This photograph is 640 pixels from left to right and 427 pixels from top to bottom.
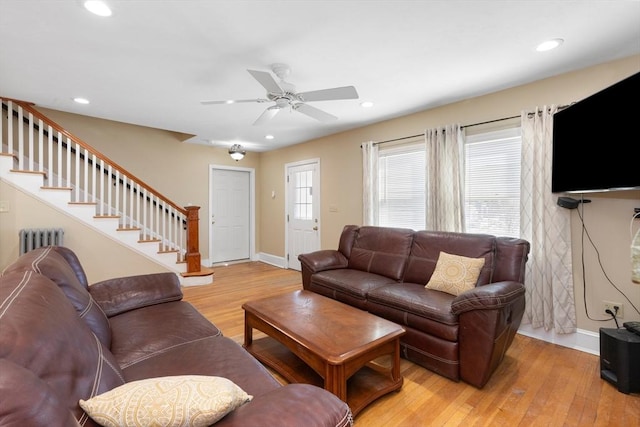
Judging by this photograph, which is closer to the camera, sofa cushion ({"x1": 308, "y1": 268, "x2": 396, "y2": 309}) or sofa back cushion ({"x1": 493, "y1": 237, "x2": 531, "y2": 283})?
sofa back cushion ({"x1": 493, "y1": 237, "x2": 531, "y2": 283})

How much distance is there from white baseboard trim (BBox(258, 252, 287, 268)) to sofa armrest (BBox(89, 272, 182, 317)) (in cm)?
360

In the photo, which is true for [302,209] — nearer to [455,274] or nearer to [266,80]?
[455,274]

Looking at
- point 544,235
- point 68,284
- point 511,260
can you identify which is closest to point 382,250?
point 511,260

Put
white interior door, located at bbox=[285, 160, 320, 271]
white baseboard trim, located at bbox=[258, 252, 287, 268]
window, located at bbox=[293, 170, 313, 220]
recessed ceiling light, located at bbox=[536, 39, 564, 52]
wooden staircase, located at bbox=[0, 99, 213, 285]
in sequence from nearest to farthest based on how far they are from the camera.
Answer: recessed ceiling light, located at bbox=[536, 39, 564, 52], wooden staircase, located at bbox=[0, 99, 213, 285], white interior door, located at bbox=[285, 160, 320, 271], window, located at bbox=[293, 170, 313, 220], white baseboard trim, located at bbox=[258, 252, 287, 268]

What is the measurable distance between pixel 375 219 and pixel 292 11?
2.92 meters

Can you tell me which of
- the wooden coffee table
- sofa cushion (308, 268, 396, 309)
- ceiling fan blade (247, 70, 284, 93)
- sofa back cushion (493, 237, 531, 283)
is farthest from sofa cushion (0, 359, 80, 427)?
sofa back cushion (493, 237, 531, 283)

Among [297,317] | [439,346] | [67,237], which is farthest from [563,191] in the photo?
[67,237]

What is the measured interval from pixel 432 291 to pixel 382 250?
0.90 metres

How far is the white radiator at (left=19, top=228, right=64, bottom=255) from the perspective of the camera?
342 cm

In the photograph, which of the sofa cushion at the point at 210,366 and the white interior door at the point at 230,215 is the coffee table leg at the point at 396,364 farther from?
the white interior door at the point at 230,215

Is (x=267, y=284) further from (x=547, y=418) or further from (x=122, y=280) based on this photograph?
(x=547, y=418)

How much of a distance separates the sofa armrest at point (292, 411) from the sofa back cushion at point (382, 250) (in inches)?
91.3

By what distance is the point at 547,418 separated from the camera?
175 centimetres

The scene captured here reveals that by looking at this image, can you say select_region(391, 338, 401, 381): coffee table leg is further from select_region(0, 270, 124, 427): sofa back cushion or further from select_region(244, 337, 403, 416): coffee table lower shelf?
select_region(0, 270, 124, 427): sofa back cushion
